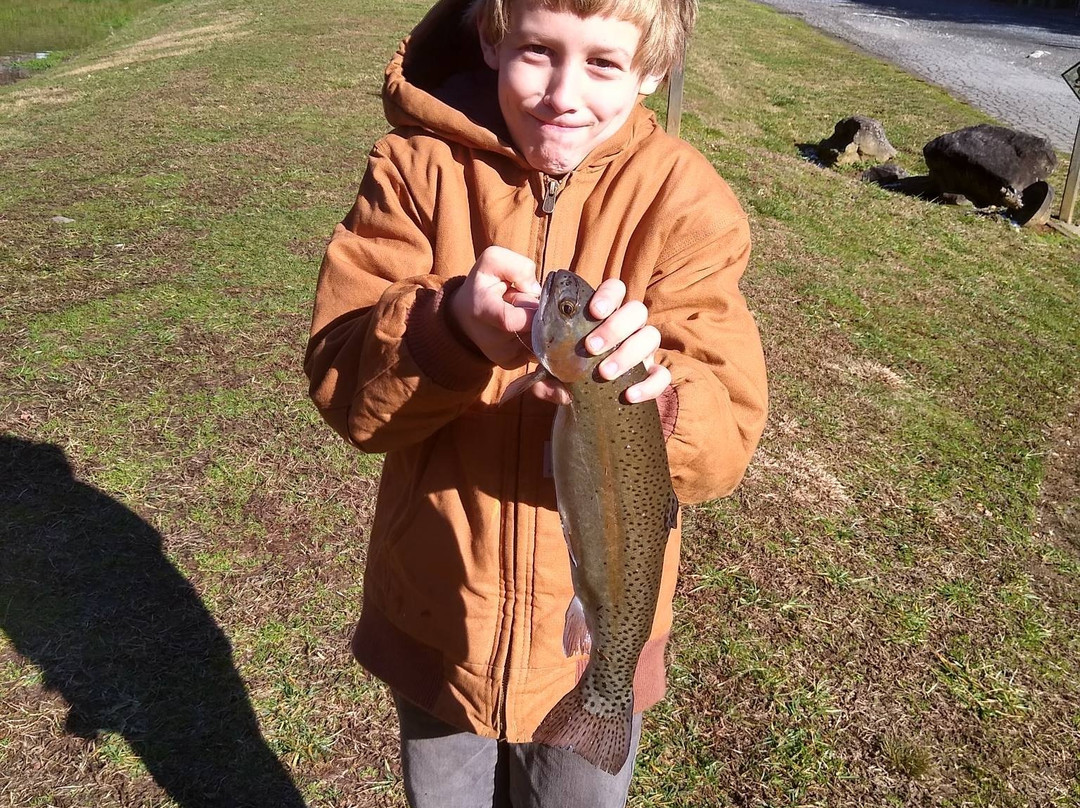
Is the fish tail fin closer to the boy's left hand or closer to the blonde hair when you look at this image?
the boy's left hand

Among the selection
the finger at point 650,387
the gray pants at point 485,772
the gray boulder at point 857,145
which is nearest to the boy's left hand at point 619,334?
the finger at point 650,387

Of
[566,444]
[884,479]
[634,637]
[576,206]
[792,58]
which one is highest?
[576,206]

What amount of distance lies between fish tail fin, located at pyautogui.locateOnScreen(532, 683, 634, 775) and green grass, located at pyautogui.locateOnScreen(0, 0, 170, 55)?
23166 mm

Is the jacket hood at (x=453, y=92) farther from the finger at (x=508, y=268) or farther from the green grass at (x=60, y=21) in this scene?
the green grass at (x=60, y=21)

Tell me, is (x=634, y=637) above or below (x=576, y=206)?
below

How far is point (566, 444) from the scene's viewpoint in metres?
1.73

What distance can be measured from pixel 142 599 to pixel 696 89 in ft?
45.5

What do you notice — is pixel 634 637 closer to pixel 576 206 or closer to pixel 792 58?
pixel 576 206

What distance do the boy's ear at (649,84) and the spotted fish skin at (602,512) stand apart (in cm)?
67

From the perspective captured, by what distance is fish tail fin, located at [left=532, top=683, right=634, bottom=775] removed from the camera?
1.93 meters

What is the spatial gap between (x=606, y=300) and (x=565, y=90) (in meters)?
0.55

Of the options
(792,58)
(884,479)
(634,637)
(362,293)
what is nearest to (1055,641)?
(884,479)

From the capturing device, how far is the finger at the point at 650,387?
163 centimetres

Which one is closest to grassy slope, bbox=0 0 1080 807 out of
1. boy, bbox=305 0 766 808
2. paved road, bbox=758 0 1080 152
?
boy, bbox=305 0 766 808
